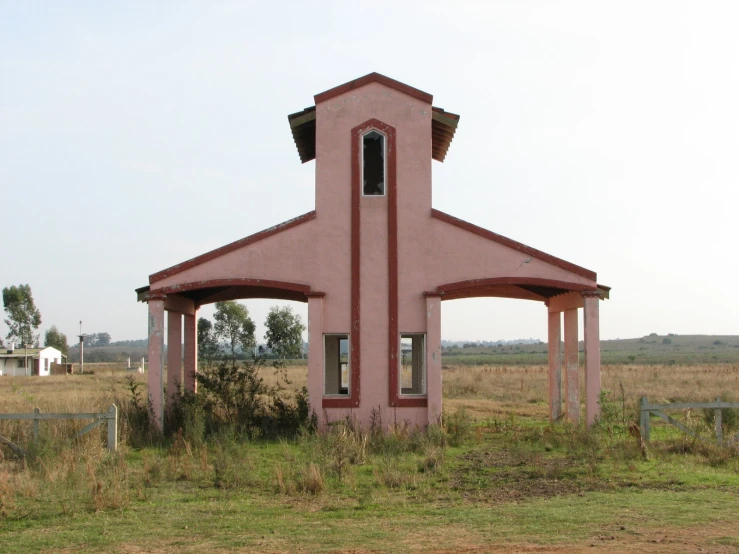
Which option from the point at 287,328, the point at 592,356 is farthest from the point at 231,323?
the point at 592,356

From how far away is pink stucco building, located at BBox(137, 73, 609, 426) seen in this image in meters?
17.8

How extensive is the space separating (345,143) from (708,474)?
10220 millimetres

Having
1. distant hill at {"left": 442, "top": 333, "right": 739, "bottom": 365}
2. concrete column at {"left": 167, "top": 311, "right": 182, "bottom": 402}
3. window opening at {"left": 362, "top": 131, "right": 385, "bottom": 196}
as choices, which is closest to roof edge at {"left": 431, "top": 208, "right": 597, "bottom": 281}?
window opening at {"left": 362, "top": 131, "right": 385, "bottom": 196}

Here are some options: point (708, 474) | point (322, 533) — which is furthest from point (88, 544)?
point (708, 474)

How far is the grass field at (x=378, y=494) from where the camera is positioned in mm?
8906

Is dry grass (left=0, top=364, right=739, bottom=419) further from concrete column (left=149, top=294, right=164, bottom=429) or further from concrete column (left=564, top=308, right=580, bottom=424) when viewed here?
Result: concrete column (left=149, top=294, right=164, bottom=429)

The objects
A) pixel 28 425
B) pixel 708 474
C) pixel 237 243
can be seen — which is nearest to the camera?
pixel 708 474

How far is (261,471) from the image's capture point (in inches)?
536

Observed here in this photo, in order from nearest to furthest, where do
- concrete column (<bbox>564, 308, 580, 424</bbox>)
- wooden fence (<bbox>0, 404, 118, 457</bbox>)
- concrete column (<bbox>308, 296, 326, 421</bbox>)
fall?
1. wooden fence (<bbox>0, 404, 118, 457</bbox>)
2. concrete column (<bbox>308, 296, 326, 421</bbox>)
3. concrete column (<bbox>564, 308, 580, 424</bbox>)

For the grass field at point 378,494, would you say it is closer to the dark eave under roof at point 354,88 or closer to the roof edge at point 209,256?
the roof edge at point 209,256

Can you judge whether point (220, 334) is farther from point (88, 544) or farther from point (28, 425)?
point (88, 544)

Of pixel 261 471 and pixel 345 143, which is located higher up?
pixel 345 143

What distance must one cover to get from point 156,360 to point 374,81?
26.2ft

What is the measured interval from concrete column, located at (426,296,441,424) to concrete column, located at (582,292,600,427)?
10.6 ft
